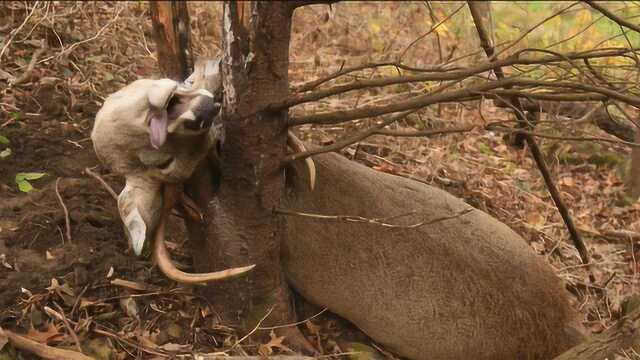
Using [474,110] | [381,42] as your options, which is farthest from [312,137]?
[381,42]

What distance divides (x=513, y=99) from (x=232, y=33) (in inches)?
57.8

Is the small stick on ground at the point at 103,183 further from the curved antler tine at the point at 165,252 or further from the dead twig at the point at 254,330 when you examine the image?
the dead twig at the point at 254,330

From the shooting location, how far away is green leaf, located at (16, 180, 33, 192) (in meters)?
3.17

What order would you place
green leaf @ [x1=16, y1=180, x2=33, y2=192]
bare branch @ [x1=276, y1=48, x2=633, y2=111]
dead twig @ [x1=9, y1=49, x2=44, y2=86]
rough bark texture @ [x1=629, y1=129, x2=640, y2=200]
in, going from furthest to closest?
rough bark texture @ [x1=629, y1=129, x2=640, y2=200], dead twig @ [x1=9, y1=49, x2=44, y2=86], green leaf @ [x1=16, y1=180, x2=33, y2=192], bare branch @ [x1=276, y1=48, x2=633, y2=111]

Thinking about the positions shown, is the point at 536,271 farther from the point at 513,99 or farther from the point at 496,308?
the point at 513,99

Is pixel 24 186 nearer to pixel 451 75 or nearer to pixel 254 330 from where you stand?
A: pixel 254 330

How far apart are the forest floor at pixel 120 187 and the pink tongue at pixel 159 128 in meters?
0.80

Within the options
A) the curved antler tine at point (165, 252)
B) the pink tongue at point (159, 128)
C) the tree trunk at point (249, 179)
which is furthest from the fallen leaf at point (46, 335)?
the pink tongue at point (159, 128)

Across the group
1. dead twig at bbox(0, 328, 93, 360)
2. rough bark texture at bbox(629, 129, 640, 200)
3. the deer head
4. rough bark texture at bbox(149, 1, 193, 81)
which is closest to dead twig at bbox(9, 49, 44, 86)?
rough bark texture at bbox(149, 1, 193, 81)

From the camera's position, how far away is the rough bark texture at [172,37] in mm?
2766

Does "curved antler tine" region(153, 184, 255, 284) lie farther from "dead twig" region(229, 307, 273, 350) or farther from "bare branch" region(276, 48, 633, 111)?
"bare branch" region(276, 48, 633, 111)

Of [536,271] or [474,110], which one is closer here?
[536,271]

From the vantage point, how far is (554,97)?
236 centimetres

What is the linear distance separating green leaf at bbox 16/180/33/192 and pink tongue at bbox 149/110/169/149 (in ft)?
3.65
